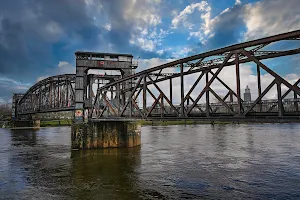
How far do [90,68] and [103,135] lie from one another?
14545 millimetres

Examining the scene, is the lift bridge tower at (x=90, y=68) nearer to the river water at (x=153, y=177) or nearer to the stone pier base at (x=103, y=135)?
the stone pier base at (x=103, y=135)

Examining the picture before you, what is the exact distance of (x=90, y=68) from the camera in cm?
4234

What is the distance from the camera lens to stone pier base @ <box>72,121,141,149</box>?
108 ft

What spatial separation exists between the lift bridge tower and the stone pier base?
5727 millimetres

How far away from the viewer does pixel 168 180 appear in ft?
59.4

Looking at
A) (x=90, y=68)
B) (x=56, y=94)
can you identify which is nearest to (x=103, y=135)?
(x=90, y=68)

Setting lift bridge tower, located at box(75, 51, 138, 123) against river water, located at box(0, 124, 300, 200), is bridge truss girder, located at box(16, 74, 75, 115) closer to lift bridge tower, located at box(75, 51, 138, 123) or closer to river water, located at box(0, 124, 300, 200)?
lift bridge tower, located at box(75, 51, 138, 123)

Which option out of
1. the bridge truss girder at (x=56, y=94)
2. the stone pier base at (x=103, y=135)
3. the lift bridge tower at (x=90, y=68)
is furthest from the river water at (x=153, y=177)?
the bridge truss girder at (x=56, y=94)

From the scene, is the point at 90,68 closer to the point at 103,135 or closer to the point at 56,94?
the point at 103,135

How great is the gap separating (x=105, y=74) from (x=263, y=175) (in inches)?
1273

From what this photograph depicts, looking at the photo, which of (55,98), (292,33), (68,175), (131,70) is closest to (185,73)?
(292,33)

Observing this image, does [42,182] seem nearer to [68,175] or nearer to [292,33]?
[68,175]

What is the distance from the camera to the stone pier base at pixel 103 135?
3294cm

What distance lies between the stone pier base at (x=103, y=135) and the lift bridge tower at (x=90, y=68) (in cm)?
573
